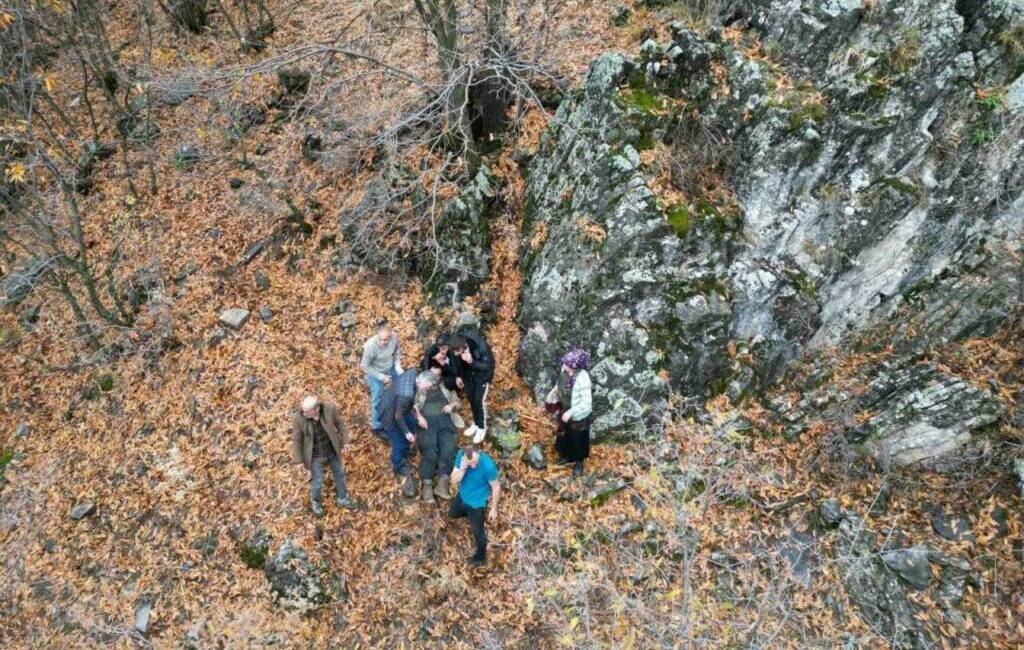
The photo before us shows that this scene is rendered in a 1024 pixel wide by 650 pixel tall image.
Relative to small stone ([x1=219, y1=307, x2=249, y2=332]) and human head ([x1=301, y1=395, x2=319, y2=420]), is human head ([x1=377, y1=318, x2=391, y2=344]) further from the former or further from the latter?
small stone ([x1=219, y1=307, x2=249, y2=332])

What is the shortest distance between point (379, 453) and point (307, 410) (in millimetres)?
1704

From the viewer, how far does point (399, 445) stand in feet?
24.1

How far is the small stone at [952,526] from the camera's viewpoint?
243 inches

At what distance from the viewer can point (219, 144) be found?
468 inches

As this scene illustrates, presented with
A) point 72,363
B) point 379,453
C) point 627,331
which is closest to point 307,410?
point 379,453

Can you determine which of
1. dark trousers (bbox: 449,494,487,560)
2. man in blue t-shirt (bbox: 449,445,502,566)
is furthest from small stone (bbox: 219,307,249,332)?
man in blue t-shirt (bbox: 449,445,502,566)

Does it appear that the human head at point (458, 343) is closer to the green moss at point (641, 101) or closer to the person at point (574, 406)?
the person at point (574, 406)

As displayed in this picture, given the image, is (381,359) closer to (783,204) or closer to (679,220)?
(679,220)

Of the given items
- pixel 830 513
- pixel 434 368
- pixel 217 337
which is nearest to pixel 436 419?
pixel 434 368

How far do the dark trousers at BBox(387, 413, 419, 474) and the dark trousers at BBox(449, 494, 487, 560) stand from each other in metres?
0.99

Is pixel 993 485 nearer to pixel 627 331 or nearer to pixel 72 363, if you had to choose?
pixel 627 331

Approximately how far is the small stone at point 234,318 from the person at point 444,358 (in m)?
4.13

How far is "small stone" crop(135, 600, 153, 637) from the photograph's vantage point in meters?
7.17

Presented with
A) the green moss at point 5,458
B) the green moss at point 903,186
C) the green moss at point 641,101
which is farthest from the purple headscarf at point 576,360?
the green moss at point 5,458
